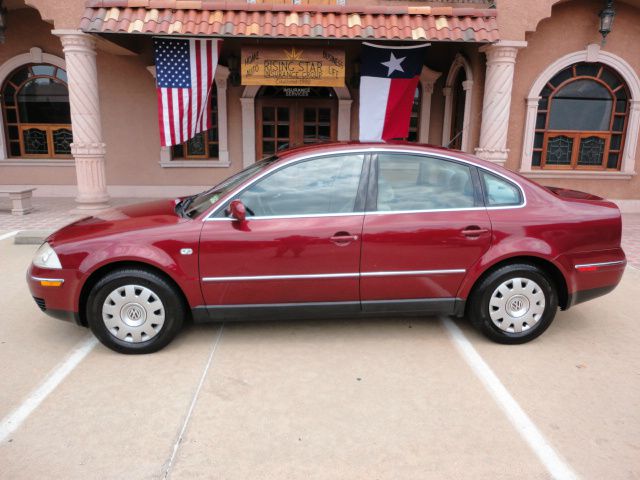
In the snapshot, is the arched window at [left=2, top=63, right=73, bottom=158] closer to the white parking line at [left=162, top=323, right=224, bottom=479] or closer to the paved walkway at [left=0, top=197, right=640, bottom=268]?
the paved walkway at [left=0, top=197, right=640, bottom=268]

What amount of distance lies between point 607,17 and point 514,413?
8872 mm

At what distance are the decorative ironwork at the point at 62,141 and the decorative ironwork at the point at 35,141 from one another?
0.69ft

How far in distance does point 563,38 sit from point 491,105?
109 inches

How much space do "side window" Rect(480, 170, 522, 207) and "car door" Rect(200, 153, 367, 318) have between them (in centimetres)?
104

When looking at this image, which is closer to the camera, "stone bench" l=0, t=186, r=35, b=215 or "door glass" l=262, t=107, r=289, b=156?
"stone bench" l=0, t=186, r=35, b=215

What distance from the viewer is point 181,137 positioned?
827 centimetres

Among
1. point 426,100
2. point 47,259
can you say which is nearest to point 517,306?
point 47,259

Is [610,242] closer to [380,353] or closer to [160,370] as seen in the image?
[380,353]

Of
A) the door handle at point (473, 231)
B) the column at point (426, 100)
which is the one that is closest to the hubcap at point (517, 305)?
the door handle at point (473, 231)

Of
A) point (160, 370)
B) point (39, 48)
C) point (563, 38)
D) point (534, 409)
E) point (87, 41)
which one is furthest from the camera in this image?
point (39, 48)

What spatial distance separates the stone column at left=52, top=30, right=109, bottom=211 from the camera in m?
7.83

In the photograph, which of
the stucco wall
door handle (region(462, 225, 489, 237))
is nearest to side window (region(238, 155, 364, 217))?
door handle (region(462, 225, 489, 237))

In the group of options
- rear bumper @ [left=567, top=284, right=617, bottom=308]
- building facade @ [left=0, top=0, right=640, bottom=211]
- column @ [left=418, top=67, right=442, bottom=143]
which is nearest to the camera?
rear bumper @ [left=567, top=284, right=617, bottom=308]

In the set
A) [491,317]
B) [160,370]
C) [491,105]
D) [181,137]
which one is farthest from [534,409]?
[181,137]
